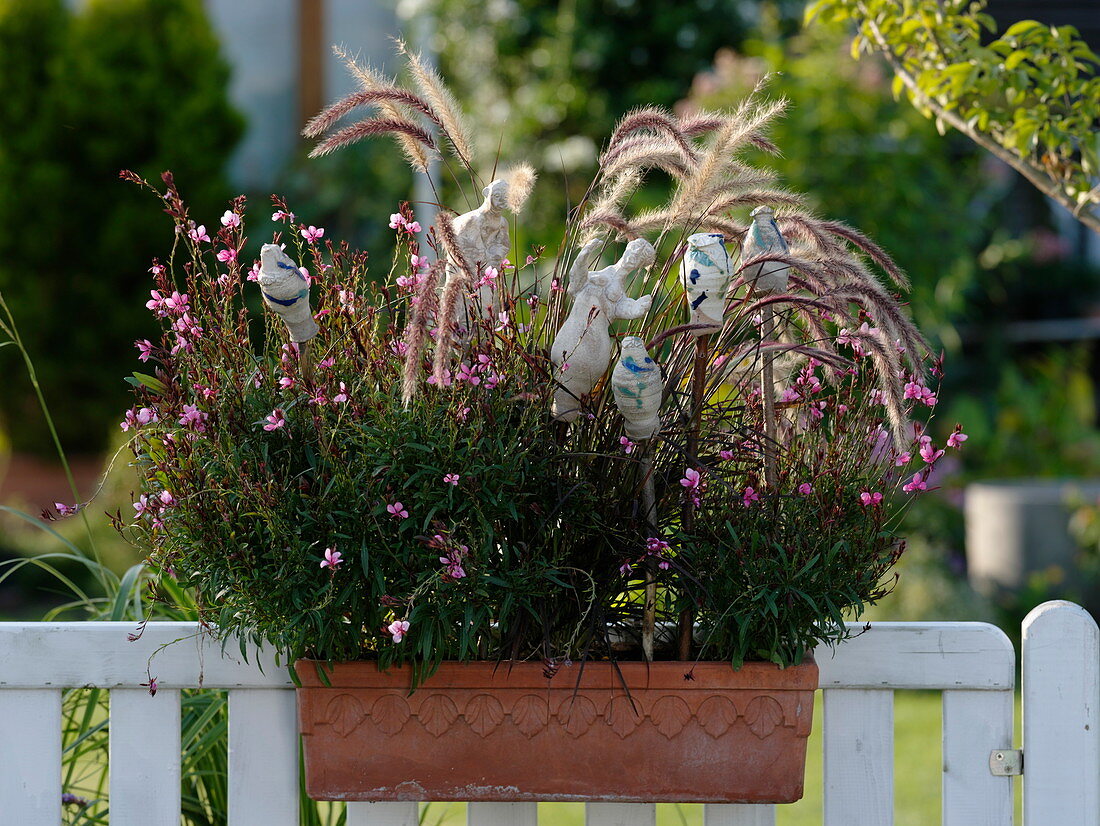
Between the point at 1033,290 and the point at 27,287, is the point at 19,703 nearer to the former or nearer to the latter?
the point at 27,287

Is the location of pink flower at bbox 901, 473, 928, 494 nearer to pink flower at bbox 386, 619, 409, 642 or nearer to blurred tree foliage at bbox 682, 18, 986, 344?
pink flower at bbox 386, 619, 409, 642

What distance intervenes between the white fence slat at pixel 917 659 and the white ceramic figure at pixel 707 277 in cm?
51

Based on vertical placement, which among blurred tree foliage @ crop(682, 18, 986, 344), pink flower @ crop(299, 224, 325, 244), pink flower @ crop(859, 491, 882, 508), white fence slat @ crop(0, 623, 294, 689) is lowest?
white fence slat @ crop(0, 623, 294, 689)

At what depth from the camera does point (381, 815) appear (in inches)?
61.3

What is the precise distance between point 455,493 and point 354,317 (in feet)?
0.90

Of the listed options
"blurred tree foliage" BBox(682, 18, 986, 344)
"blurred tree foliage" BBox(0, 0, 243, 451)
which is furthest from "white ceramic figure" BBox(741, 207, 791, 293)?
"blurred tree foliage" BBox(0, 0, 243, 451)

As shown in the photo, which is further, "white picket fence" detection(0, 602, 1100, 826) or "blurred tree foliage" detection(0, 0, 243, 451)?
"blurred tree foliage" detection(0, 0, 243, 451)

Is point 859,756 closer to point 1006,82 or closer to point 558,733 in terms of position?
point 558,733

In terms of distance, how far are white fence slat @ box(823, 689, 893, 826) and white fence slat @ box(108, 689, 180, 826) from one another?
852 mm

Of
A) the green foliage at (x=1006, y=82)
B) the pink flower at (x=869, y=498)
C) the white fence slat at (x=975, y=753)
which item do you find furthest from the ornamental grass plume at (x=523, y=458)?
the green foliage at (x=1006, y=82)

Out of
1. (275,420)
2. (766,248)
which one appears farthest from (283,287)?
(766,248)

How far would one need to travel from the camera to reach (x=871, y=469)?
1407 millimetres

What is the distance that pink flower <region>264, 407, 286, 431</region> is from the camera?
129 cm

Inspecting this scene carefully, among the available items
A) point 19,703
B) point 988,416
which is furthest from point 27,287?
point 19,703
